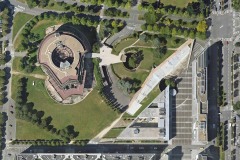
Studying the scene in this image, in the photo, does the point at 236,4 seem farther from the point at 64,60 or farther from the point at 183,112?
the point at 64,60

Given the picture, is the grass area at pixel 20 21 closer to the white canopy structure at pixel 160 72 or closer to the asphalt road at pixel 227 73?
the white canopy structure at pixel 160 72

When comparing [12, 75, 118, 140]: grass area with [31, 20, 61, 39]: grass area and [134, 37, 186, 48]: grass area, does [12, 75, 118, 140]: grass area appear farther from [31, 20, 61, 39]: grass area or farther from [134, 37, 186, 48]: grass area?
[134, 37, 186, 48]: grass area

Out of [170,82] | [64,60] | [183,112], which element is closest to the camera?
[64,60]

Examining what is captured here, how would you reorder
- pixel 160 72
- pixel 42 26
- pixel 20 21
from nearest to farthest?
1. pixel 160 72
2. pixel 42 26
3. pixel 20 21

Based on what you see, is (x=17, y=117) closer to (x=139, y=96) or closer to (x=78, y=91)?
(x=78, y=91)

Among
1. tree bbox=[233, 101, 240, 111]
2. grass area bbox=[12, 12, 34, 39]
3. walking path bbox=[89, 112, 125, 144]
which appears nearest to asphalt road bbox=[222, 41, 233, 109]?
tree bbox=[233, 101, 240, 111]

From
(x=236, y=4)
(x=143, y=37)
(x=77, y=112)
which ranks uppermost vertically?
(x=236, y=4)

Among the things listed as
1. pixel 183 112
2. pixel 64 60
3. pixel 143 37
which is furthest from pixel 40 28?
pixel 183 112

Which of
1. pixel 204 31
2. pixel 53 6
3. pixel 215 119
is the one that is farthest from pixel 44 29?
pixel 215 119
